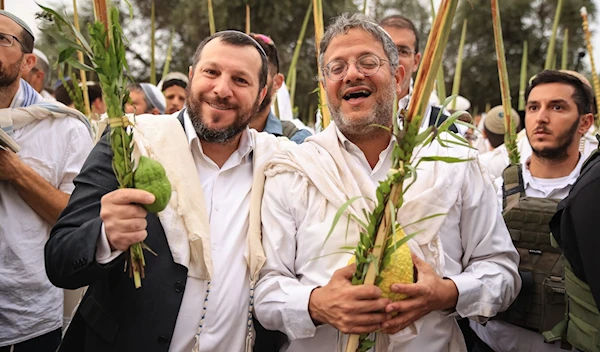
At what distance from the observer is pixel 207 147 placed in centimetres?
229

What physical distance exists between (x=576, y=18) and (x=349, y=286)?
2713 centimetres

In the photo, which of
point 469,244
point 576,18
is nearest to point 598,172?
point 469,244

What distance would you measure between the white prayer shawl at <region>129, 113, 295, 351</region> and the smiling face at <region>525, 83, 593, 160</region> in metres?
1.68

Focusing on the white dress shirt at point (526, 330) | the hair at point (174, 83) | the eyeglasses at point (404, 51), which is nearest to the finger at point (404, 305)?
the white dress shirt at point (526, 330)

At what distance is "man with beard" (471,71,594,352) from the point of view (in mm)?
2615

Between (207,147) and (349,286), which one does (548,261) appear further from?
(207,147)

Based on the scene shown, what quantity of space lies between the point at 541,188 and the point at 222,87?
5.94ft

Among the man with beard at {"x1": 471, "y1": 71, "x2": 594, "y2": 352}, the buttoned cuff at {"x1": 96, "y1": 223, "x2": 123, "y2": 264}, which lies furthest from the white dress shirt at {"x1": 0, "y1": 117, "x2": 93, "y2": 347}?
the man with beard at {"x1": 471, "y1": 71, "x2": 594, "y2": 352}

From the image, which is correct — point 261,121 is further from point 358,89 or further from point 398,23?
point 358,89

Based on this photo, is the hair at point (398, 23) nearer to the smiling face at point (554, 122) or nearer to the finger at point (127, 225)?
the smiling face at point (554, 122)

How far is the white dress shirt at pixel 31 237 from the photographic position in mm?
2461

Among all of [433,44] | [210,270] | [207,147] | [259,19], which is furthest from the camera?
[259,19]

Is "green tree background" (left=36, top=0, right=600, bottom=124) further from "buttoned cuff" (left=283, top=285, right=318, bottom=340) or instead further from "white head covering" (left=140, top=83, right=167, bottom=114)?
"buttoned cuff" (left=283, top=285, right=318, bottom=340)

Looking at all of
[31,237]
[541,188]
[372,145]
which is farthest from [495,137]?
[31,237]
